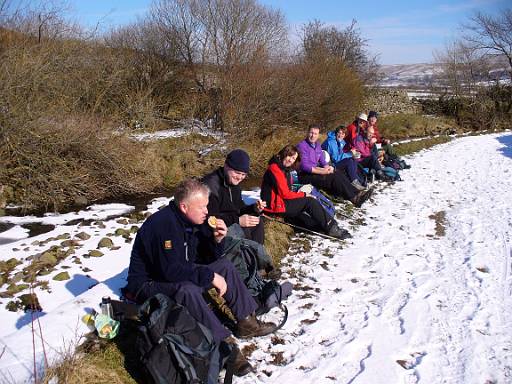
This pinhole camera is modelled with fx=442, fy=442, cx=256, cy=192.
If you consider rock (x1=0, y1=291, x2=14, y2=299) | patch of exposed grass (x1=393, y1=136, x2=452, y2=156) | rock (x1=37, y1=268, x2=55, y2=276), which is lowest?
patch of exposed grass (x1=393, y1=136, x2=452, y2=156)

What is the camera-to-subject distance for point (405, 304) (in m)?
4.56

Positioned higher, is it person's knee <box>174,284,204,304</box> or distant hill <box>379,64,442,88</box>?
distant hill <box>379,64,442,88</box>

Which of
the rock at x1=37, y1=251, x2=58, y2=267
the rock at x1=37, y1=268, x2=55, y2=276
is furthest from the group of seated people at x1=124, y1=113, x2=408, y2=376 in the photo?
the rock at x1=37, y1=251, x2=58, y2=267

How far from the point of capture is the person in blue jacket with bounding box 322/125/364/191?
8.82 m

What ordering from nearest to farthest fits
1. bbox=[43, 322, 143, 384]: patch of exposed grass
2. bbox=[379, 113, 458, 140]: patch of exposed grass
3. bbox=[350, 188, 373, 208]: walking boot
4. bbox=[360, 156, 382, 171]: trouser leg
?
1. bbox=[43, 322, 143, 384]: patch of exposed grass
2. bbox=[350, 188, 373, 208]: walking boot
3. bbox=[360, 156, 382, 171]: trouser leg
4. bbox=[379, 113, 458, 140]: patch of exposed grass

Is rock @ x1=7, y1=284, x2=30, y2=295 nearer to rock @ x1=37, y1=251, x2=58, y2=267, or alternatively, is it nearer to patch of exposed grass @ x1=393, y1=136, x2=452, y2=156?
rock @ x1=37, y1=251, x2=58, y2=267

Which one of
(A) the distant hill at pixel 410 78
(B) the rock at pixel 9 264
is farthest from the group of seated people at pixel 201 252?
(A) the distant hill at pixel 410 78

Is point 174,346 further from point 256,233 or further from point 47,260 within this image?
point 47,260

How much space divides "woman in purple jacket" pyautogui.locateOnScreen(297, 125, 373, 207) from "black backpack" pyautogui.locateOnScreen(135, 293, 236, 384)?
527cm

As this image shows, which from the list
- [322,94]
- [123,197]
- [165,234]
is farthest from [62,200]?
[322,94]

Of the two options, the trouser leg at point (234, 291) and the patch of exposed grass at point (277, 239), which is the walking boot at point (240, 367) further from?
the patch of exposed grass at point (277, 239)

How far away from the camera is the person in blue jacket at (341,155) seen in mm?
8820

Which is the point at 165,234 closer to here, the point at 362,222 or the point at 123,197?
the point at 362,222

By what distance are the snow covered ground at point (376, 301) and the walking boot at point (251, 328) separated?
8 cm
